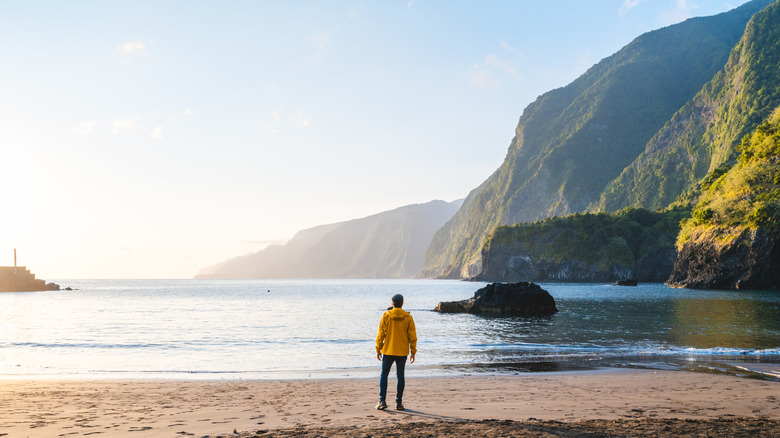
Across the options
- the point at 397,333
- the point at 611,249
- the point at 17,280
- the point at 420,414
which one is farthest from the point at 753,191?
the point at 17,280

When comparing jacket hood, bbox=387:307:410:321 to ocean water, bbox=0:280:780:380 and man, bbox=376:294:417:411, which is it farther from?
ocean water, bbox=0:280:780:380

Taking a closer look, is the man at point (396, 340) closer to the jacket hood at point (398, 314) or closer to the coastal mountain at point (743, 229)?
the jacket hood at point (398, 314)

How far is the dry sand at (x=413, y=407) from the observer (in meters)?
9.59

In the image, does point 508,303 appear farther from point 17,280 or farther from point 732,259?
point 17,280

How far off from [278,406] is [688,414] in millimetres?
9342

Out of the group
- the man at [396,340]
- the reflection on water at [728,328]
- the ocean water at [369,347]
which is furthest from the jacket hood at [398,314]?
the reflection on water at [728,328]

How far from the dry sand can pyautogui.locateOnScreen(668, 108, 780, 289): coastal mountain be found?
9312 centimetres

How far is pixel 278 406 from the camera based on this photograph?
12500 millimetres

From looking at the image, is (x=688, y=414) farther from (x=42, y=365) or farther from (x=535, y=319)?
(x=535, y=319)

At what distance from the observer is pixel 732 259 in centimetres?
9606

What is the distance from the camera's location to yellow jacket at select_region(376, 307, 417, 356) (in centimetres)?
1170

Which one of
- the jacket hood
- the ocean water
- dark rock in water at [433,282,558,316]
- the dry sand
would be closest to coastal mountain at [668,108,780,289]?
the ocean water

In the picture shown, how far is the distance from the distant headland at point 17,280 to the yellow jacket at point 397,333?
17018 cm

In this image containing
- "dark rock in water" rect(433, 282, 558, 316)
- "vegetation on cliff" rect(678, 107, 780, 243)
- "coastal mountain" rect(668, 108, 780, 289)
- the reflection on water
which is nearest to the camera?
the reflection on water
